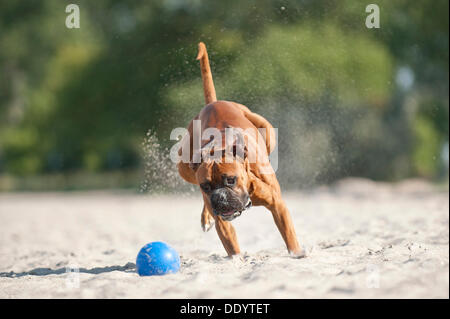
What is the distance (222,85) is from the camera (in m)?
11.4

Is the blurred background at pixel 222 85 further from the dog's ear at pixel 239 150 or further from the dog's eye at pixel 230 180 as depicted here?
the dog's eye at pixel 230 180

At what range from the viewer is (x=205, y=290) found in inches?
153

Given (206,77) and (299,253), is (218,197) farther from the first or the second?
(206,77)

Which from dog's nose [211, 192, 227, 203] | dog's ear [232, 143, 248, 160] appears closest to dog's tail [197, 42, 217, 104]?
dog's ear [232, 143, 248, 160]

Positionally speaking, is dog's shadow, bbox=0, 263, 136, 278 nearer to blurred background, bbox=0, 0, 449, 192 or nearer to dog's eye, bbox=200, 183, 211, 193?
dog's eye, bbox=200, 183, 211, 193

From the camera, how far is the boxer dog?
4664 millimetres

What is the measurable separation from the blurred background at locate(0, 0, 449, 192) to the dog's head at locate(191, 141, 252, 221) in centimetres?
337

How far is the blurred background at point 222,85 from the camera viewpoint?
15.5m

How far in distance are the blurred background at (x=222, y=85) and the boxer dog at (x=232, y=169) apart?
240 centimetres

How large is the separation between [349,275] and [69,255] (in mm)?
4277

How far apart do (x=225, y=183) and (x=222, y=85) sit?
23.1 ft

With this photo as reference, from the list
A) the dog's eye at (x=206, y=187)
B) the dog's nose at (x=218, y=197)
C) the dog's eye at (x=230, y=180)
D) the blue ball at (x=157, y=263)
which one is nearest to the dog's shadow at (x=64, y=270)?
the blue ball at (x=157, y=263)

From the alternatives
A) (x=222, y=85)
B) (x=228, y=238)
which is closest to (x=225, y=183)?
(x=228, y=238)
